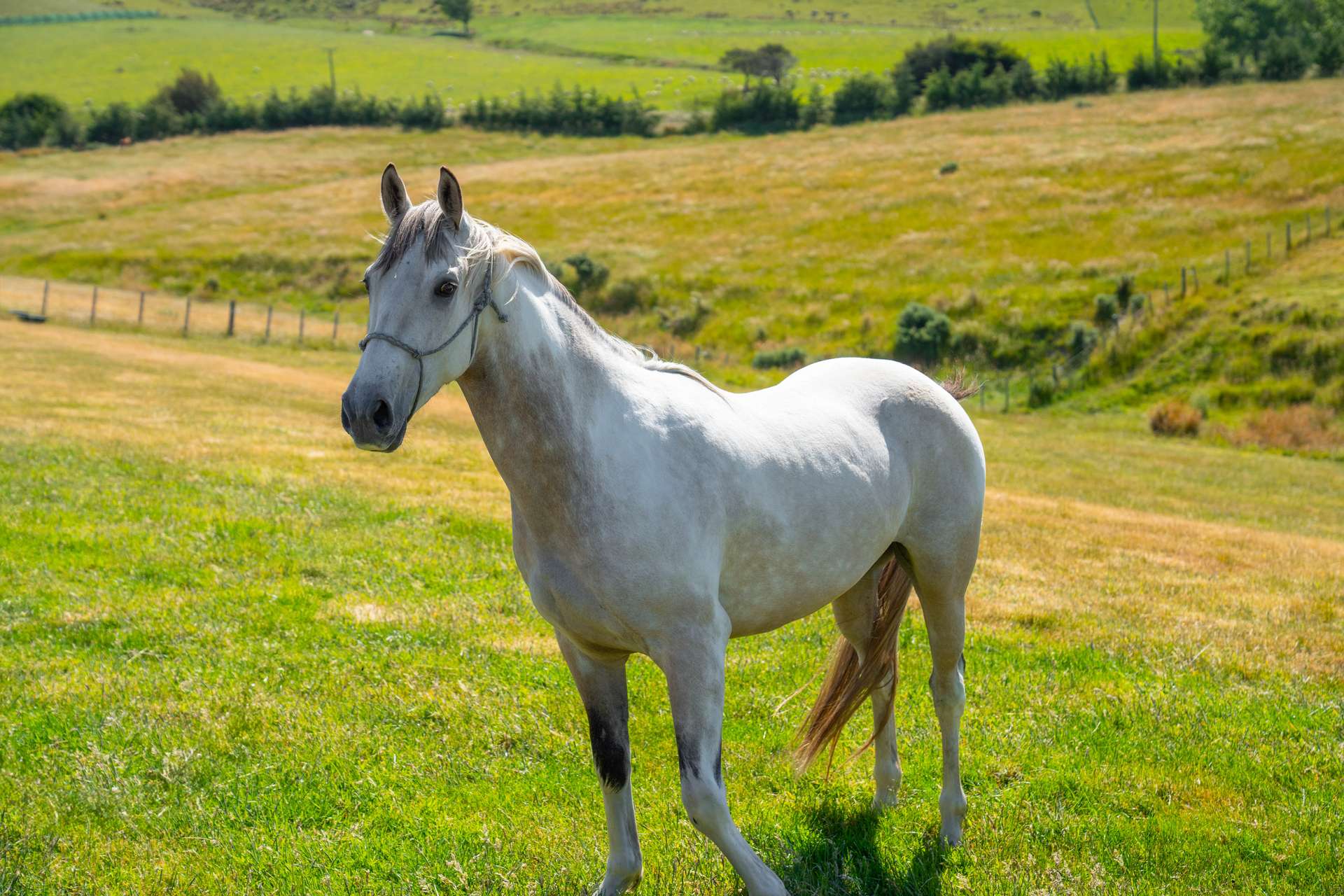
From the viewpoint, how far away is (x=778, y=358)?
118ft

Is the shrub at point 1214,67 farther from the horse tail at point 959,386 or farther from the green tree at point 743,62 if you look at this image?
the horse tail at point 959,386

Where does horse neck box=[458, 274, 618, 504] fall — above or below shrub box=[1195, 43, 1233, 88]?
below

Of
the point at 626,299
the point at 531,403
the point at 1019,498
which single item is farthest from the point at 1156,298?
the point at 531,403

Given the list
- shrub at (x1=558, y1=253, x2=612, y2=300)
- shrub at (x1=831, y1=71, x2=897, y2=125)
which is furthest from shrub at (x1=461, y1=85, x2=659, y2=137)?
shrub at (x1=558, y1=253, x2=612, y2=300)

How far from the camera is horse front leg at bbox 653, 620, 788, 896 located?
149 inches

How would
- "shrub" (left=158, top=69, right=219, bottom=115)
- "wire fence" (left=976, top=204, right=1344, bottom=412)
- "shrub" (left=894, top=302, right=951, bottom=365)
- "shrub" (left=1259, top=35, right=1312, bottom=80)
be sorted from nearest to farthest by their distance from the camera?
"wire fence" (left=976, top=204, right=1344, bottom=412)
"shrub" (left=894, top=302, right=951, bottom=365)
"shrub" (left=1259, top=35, right=1312, bottom=80)
"shrub" (left=158, top=69, right=219, bottom=115)

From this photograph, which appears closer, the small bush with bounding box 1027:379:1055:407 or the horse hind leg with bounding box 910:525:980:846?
the horse hind leg with bounding box 910:525:980:846

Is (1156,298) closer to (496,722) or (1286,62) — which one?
(496,722)

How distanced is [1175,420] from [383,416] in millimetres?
26780

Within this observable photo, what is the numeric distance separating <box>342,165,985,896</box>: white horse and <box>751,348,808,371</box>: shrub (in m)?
31.2

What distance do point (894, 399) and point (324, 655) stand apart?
4.28 metres

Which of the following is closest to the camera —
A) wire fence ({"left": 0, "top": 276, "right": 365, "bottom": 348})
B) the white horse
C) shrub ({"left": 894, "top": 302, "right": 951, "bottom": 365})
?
the white horse

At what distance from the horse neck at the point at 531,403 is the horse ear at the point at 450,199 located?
0.98 feet

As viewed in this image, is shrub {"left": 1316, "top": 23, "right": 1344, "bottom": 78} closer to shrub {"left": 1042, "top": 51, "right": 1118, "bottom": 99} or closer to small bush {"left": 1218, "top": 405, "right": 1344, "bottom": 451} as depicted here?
shrub {"left": 1042, "top": 51, "right": 1118, "bottom": 99}
